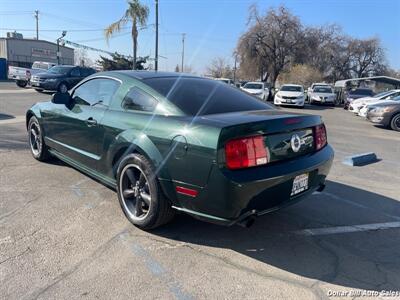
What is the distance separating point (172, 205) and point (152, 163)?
43 centimetres

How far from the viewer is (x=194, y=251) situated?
3283 mm

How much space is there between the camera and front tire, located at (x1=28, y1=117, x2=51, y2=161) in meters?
5.71

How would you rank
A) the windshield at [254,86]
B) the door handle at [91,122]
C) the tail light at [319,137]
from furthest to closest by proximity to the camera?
1. the windshield at [254,86]
2. the door handle at [91,122]
3. the tail light at [319,137]

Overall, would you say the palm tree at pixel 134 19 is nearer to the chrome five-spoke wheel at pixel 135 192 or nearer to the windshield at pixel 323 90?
the windshield at pixel 323 90

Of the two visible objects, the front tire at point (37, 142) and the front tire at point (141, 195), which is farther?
the front tire at point (37, 142)

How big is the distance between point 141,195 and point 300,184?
153 cm

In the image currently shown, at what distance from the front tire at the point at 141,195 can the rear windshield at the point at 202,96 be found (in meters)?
0.69

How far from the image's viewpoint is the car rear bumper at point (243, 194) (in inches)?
114

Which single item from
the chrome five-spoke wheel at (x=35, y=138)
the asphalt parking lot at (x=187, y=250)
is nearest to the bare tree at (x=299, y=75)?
the chrome five-spoke wheel at (x=35, y=138)

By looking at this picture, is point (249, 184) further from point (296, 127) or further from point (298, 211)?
point (298, 211)

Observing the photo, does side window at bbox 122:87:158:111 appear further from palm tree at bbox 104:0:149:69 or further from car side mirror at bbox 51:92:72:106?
palm tree at bbox 104:0:149:69

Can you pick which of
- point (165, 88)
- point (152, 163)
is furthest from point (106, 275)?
point (165, 88)

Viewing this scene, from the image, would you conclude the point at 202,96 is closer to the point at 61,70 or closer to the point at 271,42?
the point at 61,70

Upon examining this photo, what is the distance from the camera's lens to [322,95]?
26750 mm
